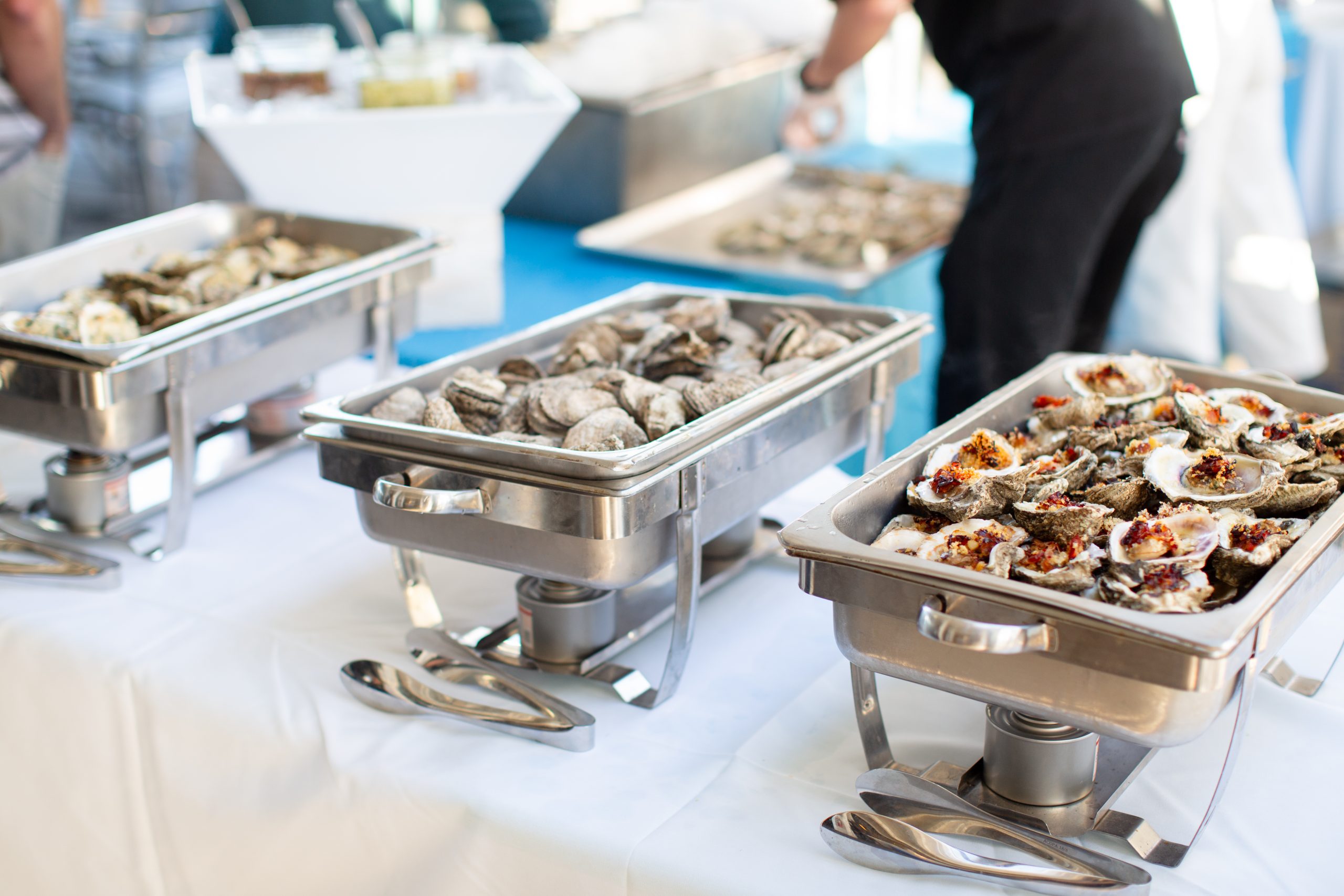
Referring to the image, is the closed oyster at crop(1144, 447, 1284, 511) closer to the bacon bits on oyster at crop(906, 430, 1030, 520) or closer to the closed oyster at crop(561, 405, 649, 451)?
the bacon bits on oyster at crop(906, 430, 1030, 520)

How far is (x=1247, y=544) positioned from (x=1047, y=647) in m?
0.15

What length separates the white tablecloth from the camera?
65 centimetres

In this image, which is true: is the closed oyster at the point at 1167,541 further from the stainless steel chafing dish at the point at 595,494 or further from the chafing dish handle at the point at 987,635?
the stainless steel chafing dish at the point at 595,494

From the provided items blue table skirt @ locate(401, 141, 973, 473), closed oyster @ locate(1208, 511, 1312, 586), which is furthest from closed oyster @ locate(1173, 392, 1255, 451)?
blue table skirt @ locate(401, 141, 973, 473)

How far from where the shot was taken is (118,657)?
→ 0.85m

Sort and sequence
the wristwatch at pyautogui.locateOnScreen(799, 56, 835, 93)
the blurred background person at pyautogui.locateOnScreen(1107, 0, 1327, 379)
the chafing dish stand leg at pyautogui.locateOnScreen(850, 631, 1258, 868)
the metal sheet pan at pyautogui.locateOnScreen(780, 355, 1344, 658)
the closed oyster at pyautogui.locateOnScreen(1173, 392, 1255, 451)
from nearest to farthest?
the metal sheet pan at pyautogui.locateOnScreen(780, 355, 1344, 658)
the chafing dish stand leg at pyautogui.locateOnScreen(850, 631, 1258, 868)
the closed oyster at pyautogui.locateOnScreen(1173, 392, 1255, 451)
the wristwatch at pyautogui.locateOnScreen(799, 56, 835, 93)
the blurred background person at pyautogui.locateOnScreen(1107, 0, 1327, 379)

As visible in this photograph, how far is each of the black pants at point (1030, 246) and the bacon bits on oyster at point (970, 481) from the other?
0.98m

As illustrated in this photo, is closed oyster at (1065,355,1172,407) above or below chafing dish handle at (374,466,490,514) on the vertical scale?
above

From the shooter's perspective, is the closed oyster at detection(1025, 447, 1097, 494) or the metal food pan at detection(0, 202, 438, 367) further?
the metal food pan at detection(0, 202, 438, 367)

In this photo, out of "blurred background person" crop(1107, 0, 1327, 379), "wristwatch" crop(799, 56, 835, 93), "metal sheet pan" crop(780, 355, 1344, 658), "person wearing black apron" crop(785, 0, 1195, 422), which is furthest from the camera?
"blurred background person" crop(1107, 0, 1327, 379)

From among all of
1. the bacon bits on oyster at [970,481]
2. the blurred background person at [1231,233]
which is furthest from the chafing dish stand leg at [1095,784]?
the blurred background person at [1231,233]

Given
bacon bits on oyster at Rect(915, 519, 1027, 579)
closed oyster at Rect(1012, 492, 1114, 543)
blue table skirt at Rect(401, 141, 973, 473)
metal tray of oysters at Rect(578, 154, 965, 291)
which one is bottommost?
blue table skirt at Rect(401, 141, 973, 473)

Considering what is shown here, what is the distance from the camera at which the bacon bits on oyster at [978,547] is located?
60 cm

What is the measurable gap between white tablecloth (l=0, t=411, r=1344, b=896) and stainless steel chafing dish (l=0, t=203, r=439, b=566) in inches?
4.0
